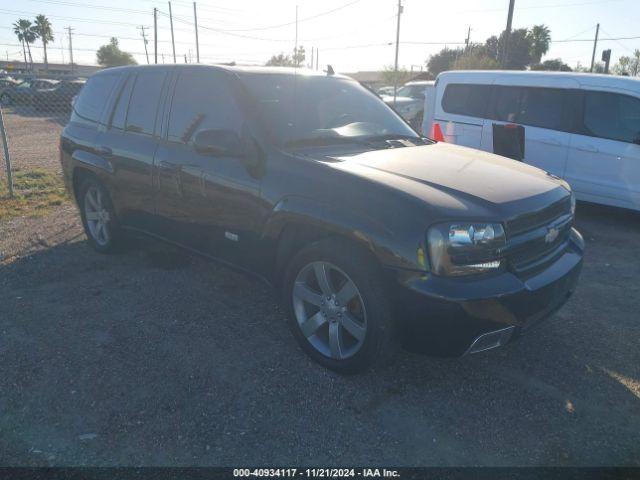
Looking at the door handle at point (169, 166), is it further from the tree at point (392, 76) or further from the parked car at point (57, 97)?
the tree at point (392, 76)

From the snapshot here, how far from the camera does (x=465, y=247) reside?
2672 millimetres

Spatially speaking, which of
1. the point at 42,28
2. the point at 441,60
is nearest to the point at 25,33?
the point at 42,28

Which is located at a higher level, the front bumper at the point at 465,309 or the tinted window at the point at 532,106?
the tinted window at the point at 532,106

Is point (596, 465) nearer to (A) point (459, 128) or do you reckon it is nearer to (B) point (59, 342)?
(B) point (59, 342)

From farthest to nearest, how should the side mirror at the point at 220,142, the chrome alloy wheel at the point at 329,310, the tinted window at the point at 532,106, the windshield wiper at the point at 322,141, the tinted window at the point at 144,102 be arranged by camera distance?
1. the tinted window at the point at 532,106
2. the tinted window at the point at 144,102
3. the windshield wiper at the point at 322,141
4. the side mirror at the point at 220,142
5. the chrome alloy wheel at the point at 329,310

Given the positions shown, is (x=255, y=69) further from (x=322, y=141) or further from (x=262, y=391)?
(x=262, y=391)

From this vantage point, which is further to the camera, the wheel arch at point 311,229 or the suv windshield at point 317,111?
the suv windshield at point 317,111

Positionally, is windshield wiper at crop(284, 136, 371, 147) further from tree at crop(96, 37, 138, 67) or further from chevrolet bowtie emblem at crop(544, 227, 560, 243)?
tree at crop(96, 37, 138, 67)

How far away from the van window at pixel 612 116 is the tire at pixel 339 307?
5399 mm

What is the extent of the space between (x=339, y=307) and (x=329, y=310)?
0.08 m

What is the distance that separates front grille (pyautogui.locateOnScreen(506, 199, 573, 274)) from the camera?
2.84 metres

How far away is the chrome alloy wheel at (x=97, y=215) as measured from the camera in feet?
16.7

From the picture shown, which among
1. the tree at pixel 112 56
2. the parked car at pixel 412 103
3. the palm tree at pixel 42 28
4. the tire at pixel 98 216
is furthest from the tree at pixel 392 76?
the palm tree at pixel 42 28

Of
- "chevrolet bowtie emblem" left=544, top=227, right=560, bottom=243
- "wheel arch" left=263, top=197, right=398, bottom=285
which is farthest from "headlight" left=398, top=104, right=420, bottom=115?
"wheel arch" left=263, top=197, right=398, bottom=285
